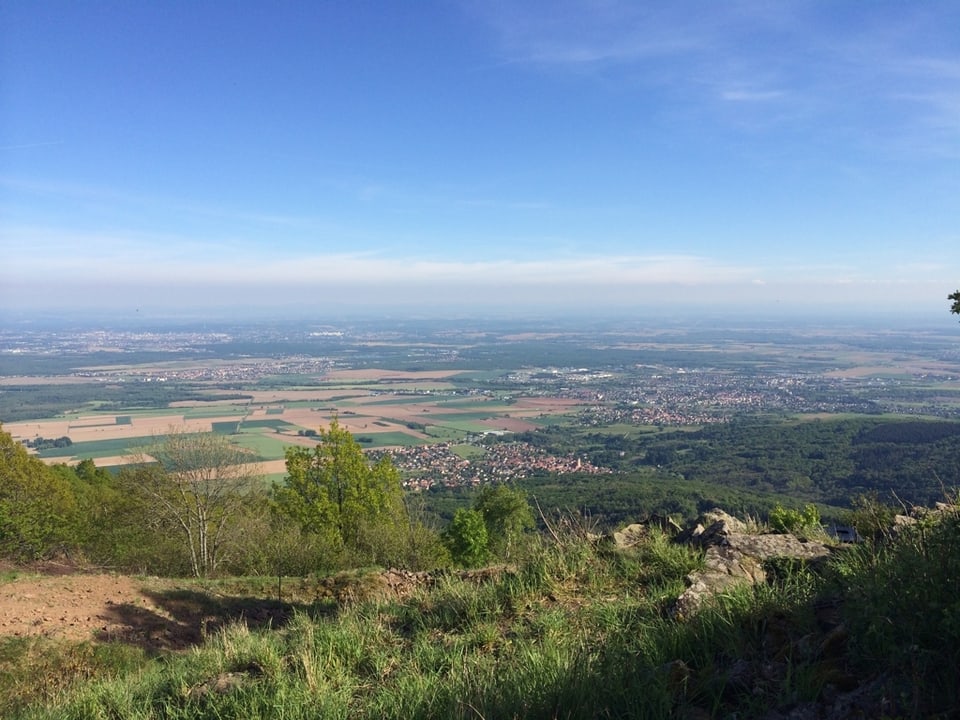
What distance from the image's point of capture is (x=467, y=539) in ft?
78.3

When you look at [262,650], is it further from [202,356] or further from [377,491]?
[202,356]

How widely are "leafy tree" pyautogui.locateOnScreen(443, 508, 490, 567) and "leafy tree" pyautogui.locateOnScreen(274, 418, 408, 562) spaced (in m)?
2.35

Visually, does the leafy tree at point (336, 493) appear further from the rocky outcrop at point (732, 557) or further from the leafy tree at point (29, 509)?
the rocky outcrop at point (732, 557)

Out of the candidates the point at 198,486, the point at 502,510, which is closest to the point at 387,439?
the point at 502,510

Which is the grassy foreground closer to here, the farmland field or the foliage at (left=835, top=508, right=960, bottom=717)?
the foliage at (left=835, top=508, right=960, bottom=717)

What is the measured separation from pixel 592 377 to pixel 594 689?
12268cm

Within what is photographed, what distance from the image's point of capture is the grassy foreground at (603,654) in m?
3.13

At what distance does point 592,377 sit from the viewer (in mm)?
123438

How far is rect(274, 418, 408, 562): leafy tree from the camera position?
23.5 metres

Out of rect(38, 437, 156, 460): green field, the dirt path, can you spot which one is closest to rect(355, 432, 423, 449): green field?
rect(38, 437, 156, 460): green field

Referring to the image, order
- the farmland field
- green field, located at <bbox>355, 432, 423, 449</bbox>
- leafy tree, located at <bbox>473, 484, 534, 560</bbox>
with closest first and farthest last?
leafy tree, located at <bbox>473, 484, 534, 560</bbox> < green field, located at <bbox>355, 432, 423, 449</bbox> < the farmland field

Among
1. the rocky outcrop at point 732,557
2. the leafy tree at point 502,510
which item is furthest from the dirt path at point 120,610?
the leafy tree at point 502,510

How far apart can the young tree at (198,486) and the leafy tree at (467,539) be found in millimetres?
9395

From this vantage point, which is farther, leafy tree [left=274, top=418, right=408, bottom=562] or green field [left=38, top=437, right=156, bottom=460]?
green field [left=38, top=437, right=156, bottom=460]
